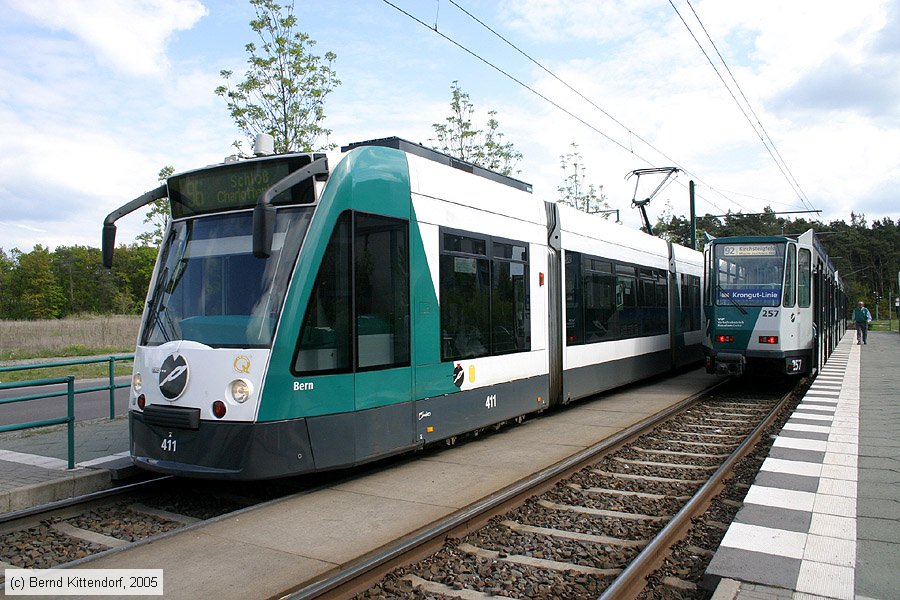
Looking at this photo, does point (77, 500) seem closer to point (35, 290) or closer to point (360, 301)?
point (360, 301)

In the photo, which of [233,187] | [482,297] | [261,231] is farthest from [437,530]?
[482,297]

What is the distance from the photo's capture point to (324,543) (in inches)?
197

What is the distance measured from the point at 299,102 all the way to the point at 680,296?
10356 millimetres

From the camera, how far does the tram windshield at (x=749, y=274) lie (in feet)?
44.9

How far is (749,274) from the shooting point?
550 inches

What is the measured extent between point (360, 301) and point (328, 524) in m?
2.05

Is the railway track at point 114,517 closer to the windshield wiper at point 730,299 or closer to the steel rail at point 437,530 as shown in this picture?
the steel rail at point 437,530

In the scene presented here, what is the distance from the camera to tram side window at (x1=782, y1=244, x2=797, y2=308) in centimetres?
1350

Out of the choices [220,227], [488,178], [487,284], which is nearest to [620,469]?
[487,284]

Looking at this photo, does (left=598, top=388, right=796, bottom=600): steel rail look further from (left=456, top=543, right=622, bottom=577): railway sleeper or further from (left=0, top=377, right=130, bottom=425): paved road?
(left=0, top=377, right=130, bottom=425): paved road

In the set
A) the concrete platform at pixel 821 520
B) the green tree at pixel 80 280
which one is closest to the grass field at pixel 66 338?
the concrete platform at pixel 821 520

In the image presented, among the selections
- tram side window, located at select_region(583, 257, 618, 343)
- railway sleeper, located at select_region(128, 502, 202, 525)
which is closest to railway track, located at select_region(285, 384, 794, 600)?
railway sleeper, located at select_region(128, 502, 202, 525)

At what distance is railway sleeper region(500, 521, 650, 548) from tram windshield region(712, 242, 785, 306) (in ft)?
32.5

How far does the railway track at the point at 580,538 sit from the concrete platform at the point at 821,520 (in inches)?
11.8
